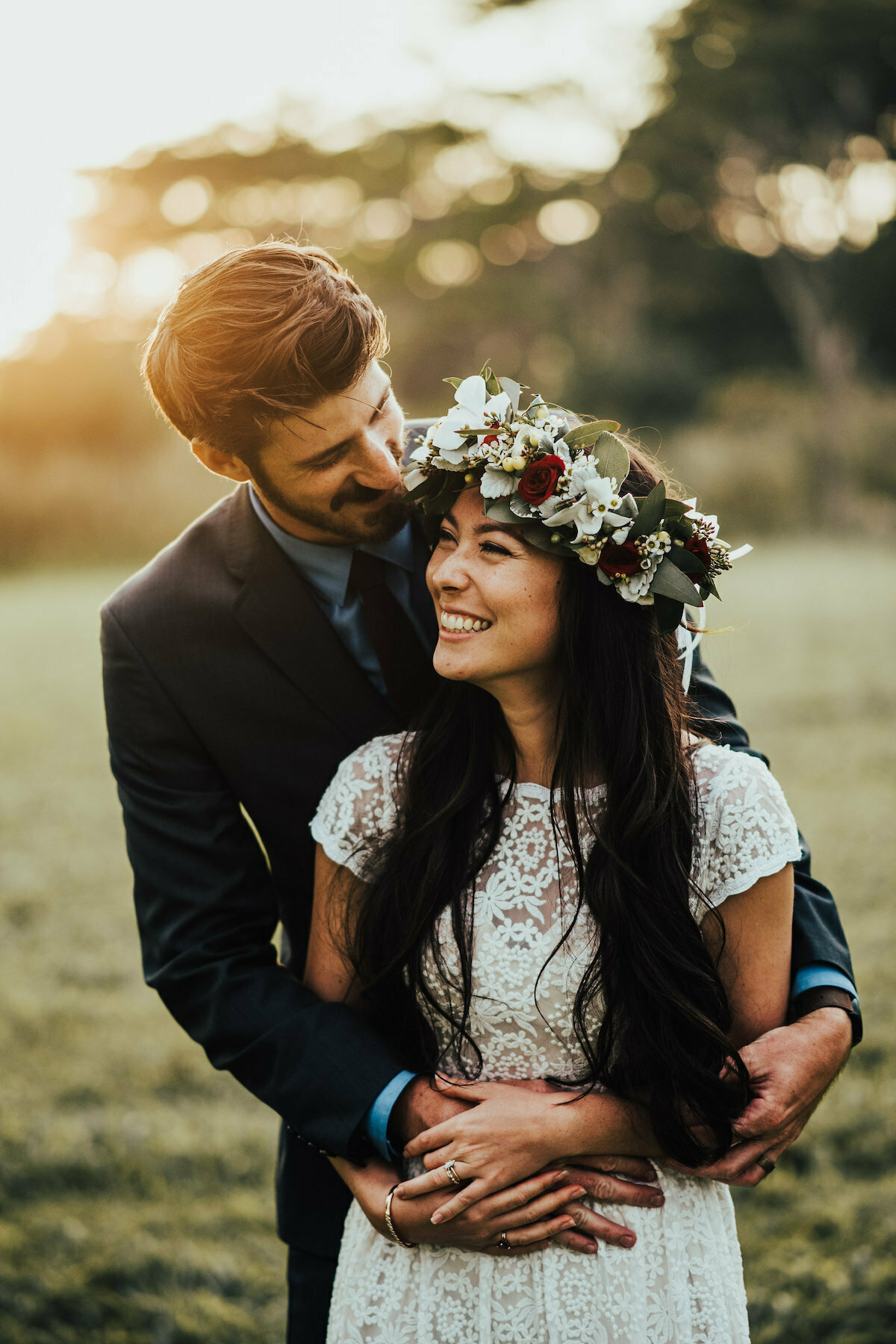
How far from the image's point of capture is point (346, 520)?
2547mm

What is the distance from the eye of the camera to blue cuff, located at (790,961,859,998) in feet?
7.36

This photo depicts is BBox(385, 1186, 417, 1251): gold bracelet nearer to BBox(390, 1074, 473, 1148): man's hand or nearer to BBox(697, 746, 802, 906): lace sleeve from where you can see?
BBox(390, 1074, 473, 1148): man's hand

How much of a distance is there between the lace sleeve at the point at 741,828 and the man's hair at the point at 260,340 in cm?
113

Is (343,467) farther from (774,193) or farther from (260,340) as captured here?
(774,193)

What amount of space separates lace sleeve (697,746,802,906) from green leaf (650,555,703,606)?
0.32m

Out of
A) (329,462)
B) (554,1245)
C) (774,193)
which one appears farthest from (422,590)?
(774,193)

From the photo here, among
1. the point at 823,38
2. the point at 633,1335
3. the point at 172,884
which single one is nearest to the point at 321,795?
the point at 172,884

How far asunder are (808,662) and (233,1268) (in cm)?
942

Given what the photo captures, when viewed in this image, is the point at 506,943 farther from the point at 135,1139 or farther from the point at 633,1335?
the point at 135,1139

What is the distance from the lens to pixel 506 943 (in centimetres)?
214

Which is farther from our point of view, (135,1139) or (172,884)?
(135,1139)

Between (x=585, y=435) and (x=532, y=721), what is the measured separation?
559 millimetres

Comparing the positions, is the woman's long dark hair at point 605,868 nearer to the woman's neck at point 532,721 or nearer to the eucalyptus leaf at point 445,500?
the woman's neck at point 532,721

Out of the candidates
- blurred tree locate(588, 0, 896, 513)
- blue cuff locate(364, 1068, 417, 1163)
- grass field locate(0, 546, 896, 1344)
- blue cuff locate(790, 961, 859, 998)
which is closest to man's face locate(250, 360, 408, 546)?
blue cuff locate(364, 1068, 417, 1163)
